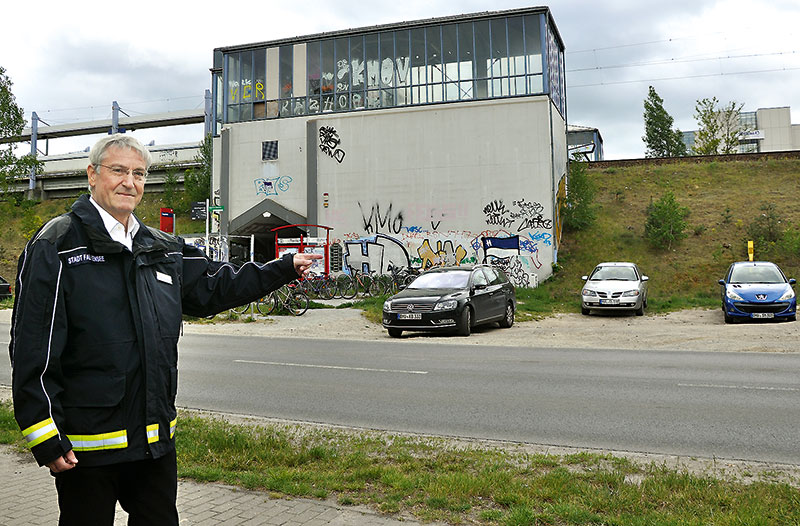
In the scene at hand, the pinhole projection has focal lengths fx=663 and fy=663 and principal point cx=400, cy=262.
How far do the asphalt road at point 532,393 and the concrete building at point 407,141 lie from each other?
51.7ft

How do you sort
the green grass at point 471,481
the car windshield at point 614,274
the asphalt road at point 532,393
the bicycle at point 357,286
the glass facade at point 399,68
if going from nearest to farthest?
1. the green grass at point 471,481
2. the asphalt road at point 532,393
3. the car windshield at point 614,274
4. the bicycle at point 357,286
5. the glass facade at point 399,68

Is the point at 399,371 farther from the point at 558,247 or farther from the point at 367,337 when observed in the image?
the point at 558,247

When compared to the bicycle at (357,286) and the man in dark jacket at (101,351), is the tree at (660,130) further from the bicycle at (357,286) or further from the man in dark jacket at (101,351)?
the man in dark jacket at (101,351)

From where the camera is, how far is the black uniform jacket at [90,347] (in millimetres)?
2404

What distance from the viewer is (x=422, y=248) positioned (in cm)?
3011

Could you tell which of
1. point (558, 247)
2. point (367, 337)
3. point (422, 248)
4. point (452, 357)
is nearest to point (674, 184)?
point (558, 247)

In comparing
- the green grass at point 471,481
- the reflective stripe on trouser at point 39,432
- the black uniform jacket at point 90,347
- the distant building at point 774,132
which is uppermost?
the distant building at point 774,132

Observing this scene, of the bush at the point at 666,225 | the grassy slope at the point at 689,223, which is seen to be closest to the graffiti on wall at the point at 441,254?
the grassy slope at the point at 689,223

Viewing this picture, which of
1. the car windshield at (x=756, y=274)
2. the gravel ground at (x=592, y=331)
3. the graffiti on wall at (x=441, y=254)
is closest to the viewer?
the gravel ground at (x=592, y=331)

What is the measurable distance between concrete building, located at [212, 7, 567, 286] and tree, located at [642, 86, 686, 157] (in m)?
16.9

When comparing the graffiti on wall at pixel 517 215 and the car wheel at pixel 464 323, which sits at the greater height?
the graffiti on wall at pixel 517 215

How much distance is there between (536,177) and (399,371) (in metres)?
19.7

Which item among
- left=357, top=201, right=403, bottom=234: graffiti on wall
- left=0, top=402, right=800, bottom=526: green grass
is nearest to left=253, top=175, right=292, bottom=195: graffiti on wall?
left=357, top=201, right=403, bottom=234: graffiti on wall

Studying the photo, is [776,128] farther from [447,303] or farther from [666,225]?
[447,303]
